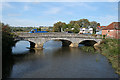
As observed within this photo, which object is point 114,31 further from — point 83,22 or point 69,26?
point 83,22

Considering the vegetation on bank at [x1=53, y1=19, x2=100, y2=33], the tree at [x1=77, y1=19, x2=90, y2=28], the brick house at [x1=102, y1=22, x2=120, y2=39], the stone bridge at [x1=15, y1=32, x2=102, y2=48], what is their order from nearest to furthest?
the stone bridge at [x1=15, y1=32, x2=102, y2=48], the brick house at [x1=102, y1=22, x2=120, y2=39], the vegetation on bank at [x1=53, y1=19, x2=100, y2=33], the tree at [x1=77, y1=19, x2=90, y2=28]

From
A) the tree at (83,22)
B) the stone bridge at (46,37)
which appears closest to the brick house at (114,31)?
the stone bridge at (46,37)

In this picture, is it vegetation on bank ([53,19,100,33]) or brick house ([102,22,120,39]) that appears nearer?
brick house ([102,22,120,39])

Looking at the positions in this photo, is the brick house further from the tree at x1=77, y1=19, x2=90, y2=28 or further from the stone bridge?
the tree at x1=77, y1=19, x2=90, y2=28

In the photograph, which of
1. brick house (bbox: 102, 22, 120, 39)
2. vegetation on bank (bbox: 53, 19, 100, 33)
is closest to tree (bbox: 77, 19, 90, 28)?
vegetation on bank (bbox: 53, 19, 100, 33)

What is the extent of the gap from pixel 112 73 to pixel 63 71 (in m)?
7.23

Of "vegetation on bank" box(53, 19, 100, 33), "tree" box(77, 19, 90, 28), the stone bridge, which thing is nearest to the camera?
the stone bridge

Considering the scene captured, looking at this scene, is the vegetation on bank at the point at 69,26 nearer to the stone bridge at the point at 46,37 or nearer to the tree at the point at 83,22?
the tree at the point at 83,22

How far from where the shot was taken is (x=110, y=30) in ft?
145

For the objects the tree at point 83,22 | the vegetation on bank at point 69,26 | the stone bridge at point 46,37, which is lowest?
the stone bridge at point 46,37

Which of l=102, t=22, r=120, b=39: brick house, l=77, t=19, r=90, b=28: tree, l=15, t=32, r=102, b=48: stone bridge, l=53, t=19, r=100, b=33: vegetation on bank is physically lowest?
l=15, t=32, r=102, b=48: stone bridge

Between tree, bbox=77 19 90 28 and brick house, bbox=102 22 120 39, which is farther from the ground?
tree, bbox=77 19 90 28

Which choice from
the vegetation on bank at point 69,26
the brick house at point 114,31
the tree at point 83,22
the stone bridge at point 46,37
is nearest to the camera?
the stone bridge at point 46,37

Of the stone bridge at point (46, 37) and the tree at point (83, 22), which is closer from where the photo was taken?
the stone bridge at point (46, 37)
